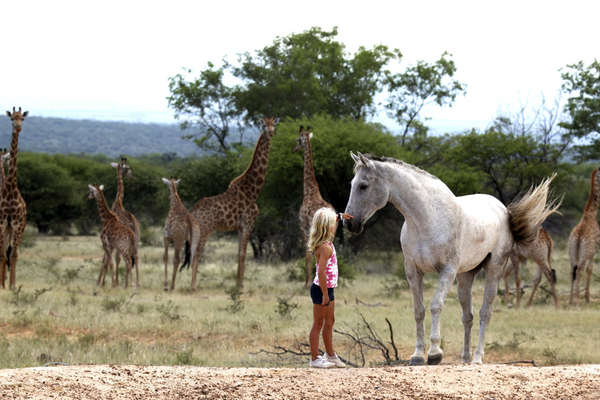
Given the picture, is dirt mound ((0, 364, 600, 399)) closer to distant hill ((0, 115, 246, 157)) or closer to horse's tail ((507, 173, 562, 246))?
horse's tail ((507, 173, 562, 246))

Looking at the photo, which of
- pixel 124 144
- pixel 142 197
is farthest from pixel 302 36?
pixel 124 144

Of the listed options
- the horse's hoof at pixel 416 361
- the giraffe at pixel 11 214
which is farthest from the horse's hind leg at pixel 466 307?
the giraffe at pixel 11 214

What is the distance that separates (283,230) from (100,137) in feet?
408

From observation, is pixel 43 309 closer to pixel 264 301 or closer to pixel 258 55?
pixel 264 301

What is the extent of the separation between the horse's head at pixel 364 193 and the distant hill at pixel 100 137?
11153cm

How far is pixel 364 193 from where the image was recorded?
609 centimetres

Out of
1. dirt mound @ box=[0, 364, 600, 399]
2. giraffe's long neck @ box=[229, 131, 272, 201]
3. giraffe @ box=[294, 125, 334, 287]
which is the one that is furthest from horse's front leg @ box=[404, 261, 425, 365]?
giraffe's long neck @ box=[229, 131, 272, 201]

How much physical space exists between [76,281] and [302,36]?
2269 cm

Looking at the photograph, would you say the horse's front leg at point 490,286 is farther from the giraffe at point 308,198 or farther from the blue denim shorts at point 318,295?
the giraffe at point 308,198

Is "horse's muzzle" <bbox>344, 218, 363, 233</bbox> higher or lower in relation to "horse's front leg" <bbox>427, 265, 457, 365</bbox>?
higher

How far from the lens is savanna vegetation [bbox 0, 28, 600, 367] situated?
32.1 ft

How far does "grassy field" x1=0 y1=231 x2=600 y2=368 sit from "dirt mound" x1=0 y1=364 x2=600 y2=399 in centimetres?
228

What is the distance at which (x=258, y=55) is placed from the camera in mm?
35625

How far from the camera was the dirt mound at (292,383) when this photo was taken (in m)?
4.97
